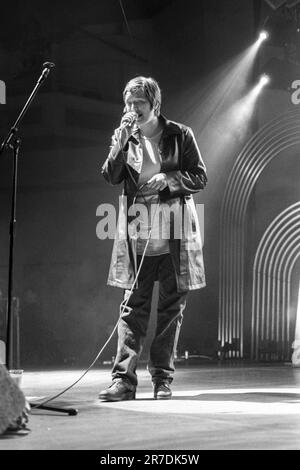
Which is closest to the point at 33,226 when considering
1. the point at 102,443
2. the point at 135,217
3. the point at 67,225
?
the point at 67,225

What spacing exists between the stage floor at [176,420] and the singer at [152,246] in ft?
0.77

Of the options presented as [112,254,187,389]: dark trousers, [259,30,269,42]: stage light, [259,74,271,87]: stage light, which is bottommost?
[112,254,187,389]: dark trousers

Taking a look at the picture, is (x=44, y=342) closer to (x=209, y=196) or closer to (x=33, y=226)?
(x=33, y=226)

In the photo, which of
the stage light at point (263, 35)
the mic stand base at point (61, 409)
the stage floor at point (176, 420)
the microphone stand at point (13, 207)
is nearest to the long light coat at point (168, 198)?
the microphone stand at point (13, 207)

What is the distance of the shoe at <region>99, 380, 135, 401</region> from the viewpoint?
353cm

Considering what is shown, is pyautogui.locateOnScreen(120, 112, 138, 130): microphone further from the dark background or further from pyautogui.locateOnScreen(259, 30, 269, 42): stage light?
pyautogui.locateOnScreen(259, 30, 269, 42): stage light

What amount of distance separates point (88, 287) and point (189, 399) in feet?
19.6

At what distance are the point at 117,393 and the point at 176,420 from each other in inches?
30.6

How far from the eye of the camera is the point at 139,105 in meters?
3.71

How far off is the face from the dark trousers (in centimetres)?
67

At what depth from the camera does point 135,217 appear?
3736 millimetres

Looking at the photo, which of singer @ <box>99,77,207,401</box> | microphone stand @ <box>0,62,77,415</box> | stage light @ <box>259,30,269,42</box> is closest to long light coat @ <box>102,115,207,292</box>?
singer @ <box>99,77,207,401</box>

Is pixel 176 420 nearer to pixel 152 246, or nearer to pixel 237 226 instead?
pixel 152 246

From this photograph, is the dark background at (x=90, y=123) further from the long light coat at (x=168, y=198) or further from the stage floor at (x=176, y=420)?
the long light coat at (x=168, y=198)
